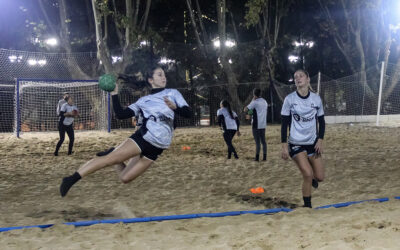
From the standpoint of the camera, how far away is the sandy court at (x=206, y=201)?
13.9 feet

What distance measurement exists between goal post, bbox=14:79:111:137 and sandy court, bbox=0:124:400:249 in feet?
24.9

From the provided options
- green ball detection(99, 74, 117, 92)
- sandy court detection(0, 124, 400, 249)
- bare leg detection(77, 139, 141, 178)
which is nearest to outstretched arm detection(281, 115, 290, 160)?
sandy court detection(0, 124, 400, 249)

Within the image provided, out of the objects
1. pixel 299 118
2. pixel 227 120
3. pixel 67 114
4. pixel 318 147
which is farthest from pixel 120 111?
pixel 67 114

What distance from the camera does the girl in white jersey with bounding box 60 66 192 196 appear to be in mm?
A: 5059

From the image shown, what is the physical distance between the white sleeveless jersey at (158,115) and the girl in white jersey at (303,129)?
150 centimetres

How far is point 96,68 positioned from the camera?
2403 centimetres

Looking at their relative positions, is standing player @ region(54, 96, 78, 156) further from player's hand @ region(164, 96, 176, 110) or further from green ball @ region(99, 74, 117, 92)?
player's hand @ region(164, 96, 176, 110)

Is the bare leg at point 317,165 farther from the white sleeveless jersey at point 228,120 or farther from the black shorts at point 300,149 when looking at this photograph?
the white sleeveless jersey at point 228,120

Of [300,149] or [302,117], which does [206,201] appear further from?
[302,117]

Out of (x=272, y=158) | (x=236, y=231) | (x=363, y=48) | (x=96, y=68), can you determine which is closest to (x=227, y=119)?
(x=272, y=158)

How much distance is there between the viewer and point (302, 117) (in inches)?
221

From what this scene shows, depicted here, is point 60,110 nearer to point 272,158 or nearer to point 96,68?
point 272,158

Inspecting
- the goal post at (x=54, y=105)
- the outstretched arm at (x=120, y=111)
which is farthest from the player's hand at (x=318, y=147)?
the goal post at (x=54, y=105)

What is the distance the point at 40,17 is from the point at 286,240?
2562 centimetres
